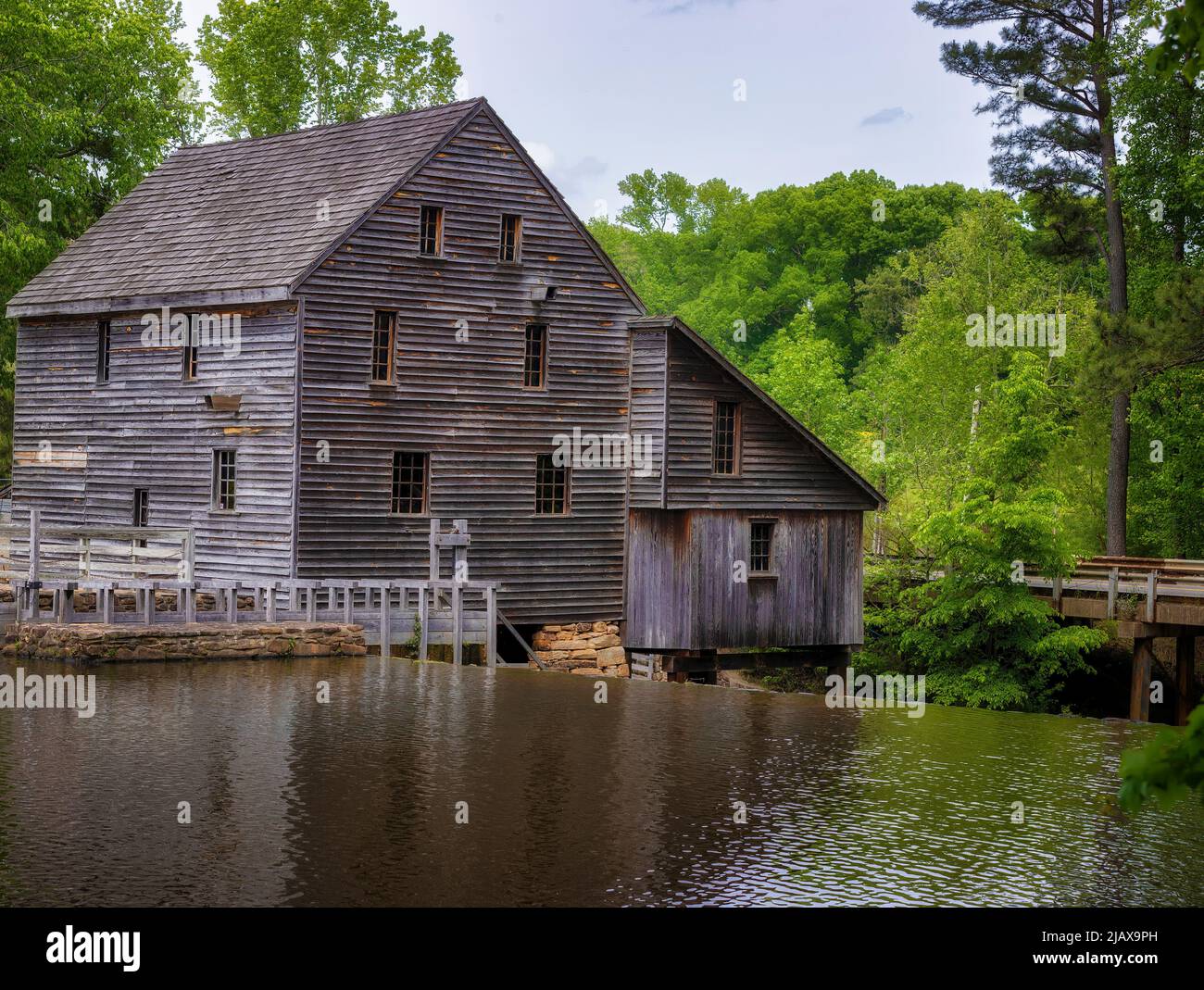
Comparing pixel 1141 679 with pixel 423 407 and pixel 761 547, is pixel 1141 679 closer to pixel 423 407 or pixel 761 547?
pixel 761 547

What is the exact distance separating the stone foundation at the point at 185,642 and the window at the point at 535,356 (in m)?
7.06

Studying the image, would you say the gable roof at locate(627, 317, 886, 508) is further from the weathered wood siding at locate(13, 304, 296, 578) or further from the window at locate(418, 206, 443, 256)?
the weathered wood siding at locate(13, 304, 296, 578)

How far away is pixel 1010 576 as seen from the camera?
3155 centimetres

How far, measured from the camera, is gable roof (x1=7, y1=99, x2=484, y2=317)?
96.0 ft

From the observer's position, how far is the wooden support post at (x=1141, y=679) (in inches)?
1241

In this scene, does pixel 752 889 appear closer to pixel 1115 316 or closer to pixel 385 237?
pixel 385 237

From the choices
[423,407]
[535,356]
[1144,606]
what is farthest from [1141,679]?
[423,407]

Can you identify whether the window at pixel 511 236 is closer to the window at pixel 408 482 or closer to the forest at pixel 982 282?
the window at pixel 408 482

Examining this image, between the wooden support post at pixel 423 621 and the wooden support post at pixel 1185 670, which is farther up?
the wooden support post at pixel 423 621

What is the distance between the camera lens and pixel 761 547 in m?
31.9

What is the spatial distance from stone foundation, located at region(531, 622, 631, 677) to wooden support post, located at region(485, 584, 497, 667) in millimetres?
3269

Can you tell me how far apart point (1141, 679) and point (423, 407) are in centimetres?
1559

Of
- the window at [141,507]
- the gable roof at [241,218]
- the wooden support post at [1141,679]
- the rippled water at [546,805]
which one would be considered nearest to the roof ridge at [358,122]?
the gable roof at [241,218]
